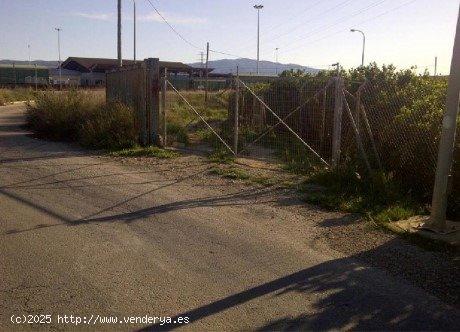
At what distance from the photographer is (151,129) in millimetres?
13180

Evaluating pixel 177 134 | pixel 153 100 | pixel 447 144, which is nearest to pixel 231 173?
pixel 153 100

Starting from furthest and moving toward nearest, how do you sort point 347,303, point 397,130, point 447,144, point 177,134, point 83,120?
1. point 177,134
2. point 83,120
3. point 397,130
4. point 447,144
5. point 347,303

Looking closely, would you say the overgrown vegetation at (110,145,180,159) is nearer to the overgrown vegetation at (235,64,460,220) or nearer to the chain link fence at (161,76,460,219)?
the chain link fence at (161,76,460,219)

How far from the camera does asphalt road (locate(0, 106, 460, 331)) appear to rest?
404 cm

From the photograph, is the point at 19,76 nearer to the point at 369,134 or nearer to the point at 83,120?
the point at 83,120

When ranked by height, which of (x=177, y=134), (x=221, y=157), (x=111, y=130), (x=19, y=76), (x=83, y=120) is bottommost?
(x=221, y=157)

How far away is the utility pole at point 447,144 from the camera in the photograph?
598 centimetres

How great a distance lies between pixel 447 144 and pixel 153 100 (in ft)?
27.6

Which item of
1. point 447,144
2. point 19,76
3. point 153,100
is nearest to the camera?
point 447,144

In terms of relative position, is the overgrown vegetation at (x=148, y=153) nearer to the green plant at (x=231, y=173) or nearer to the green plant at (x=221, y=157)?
the green plant at (x=221, y=157)

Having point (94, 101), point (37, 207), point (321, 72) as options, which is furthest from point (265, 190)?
point (94, 101)

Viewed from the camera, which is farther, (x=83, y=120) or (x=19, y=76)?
(x=19, y=76)

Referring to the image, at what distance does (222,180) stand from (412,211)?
349cm

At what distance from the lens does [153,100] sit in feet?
42.5
